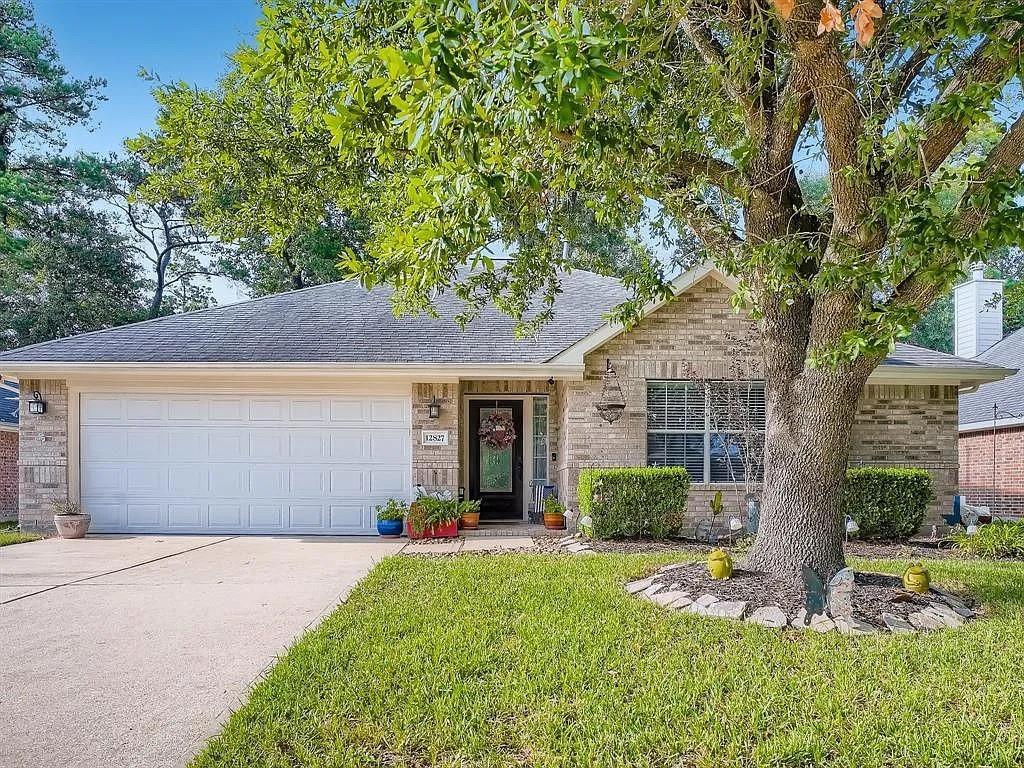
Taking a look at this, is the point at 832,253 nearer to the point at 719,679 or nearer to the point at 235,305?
the point at 719,679

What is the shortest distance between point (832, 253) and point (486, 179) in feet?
10.1

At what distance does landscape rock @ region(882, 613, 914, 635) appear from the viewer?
16.6 feet

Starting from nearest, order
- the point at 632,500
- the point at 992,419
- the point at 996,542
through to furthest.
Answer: the point at 996,542 < the point at 632,500 < the point at 992,419

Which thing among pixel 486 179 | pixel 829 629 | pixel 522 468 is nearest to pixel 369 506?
pixel 522 468

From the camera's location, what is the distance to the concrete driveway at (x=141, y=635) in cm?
354

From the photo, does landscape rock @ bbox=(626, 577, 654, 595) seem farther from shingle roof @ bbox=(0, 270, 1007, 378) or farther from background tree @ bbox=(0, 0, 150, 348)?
background tree @ bbox=(0, 0, 150, 348)

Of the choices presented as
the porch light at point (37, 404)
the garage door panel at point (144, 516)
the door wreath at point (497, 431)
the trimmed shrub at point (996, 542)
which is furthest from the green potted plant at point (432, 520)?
the trimmed shrub at point (996, 542)

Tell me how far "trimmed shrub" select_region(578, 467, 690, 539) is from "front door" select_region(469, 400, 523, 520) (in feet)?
9.76

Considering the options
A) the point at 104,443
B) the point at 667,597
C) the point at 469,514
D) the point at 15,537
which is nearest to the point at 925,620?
the point at 667,597

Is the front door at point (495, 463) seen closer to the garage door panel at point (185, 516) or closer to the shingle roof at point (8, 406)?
the garage door panel at point (185, 516)

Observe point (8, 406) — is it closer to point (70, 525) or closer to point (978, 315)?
point (70, 525)

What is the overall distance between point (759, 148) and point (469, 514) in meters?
6.91

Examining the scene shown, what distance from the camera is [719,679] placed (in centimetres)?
407

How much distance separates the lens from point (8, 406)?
15.3 metres
